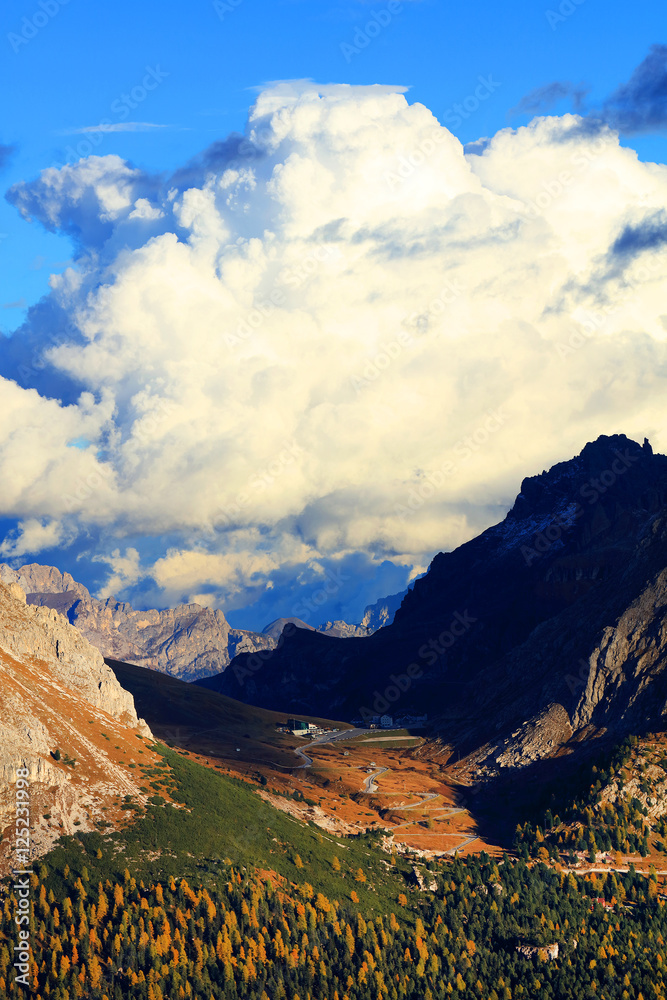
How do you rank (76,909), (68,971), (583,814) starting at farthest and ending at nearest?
(583,814), (76,909), (68,971)

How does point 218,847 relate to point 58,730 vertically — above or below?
below

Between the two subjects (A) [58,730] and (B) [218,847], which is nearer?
(B) [218,847]

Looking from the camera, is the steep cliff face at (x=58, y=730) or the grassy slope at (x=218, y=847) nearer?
the grassy slope at (x=218, y=847)

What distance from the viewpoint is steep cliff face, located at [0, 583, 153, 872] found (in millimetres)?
111625

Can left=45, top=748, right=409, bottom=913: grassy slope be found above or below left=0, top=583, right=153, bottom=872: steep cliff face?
below

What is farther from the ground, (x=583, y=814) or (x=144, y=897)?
(x=144, y=897)

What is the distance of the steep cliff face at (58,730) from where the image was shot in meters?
112

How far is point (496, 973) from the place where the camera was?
11556 centimetres

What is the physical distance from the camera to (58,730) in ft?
404

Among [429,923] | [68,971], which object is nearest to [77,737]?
[68,971]

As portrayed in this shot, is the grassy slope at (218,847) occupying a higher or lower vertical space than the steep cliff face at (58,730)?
lower

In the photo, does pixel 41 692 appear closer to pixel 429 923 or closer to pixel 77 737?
pixel 77 737

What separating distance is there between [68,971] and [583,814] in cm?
10850

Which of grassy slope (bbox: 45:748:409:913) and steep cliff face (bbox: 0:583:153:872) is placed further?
steep cliff face (bbox: 0:583:153:872)
